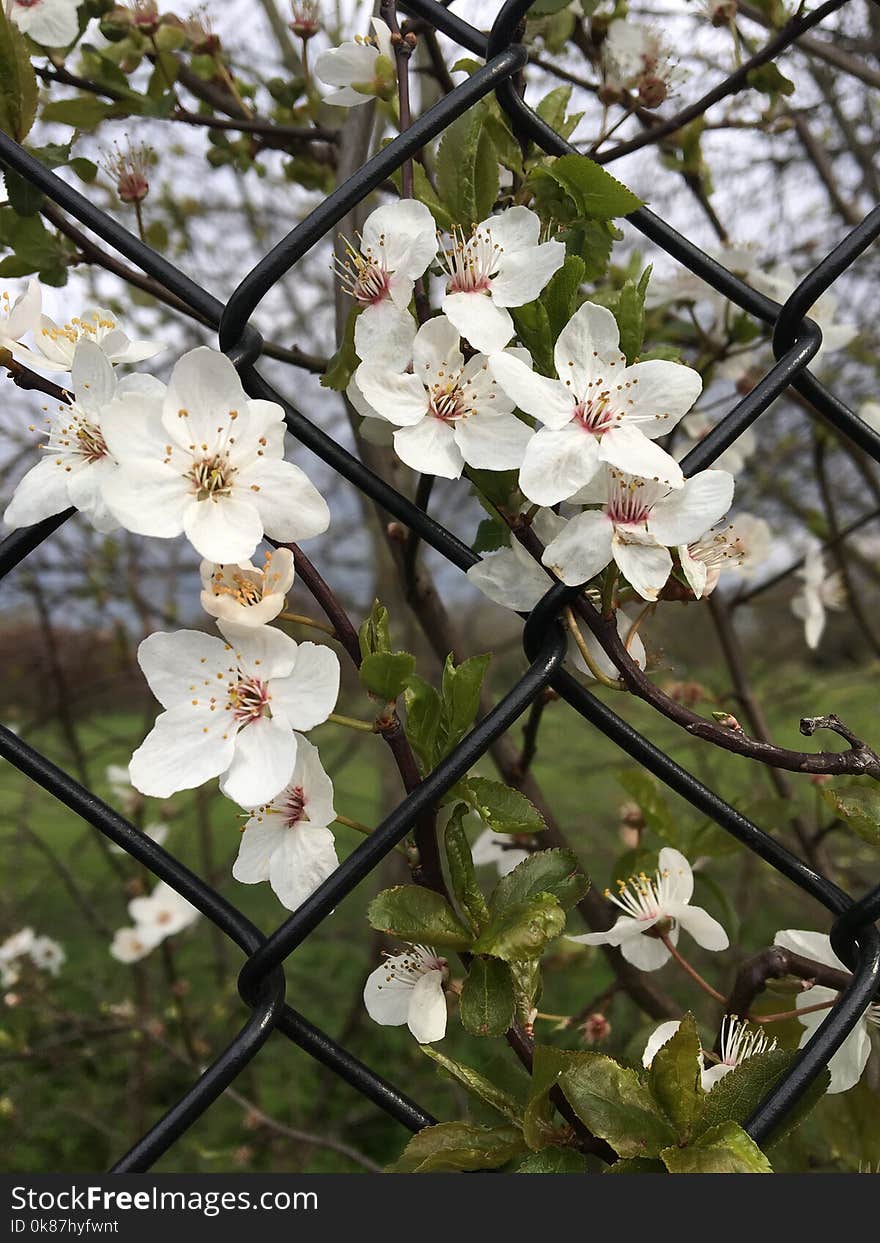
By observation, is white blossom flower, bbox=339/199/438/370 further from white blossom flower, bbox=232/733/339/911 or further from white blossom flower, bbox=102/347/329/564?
white blossom flower, bbox=232/733/339/911

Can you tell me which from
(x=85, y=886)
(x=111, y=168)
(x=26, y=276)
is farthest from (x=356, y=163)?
(x=85, y=886)

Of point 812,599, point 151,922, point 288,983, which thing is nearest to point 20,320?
point 812,599

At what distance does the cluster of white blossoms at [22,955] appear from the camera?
220 cm

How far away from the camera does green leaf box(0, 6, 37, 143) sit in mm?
500

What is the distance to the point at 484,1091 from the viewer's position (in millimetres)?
465

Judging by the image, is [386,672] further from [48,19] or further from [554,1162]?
[48,19]

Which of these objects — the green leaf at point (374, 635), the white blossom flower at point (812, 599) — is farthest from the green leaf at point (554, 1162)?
the white blossom flower at point (812, 599)

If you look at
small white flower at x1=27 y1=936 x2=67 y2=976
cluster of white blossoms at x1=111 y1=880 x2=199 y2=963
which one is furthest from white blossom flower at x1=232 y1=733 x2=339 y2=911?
small white flower at x1=27 y1=936 x2=67 y2=976

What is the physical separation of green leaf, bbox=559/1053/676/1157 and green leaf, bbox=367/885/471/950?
80 millimetres

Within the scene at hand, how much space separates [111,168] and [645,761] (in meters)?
0.78

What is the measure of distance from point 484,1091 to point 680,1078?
0.32 ft

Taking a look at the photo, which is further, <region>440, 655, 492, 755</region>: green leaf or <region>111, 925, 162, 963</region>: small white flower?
<region>111, 925, 162, 963</region>: small white flower

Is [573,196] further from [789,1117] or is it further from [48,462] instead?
[789,1117]

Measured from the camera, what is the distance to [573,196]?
0.48 metres
